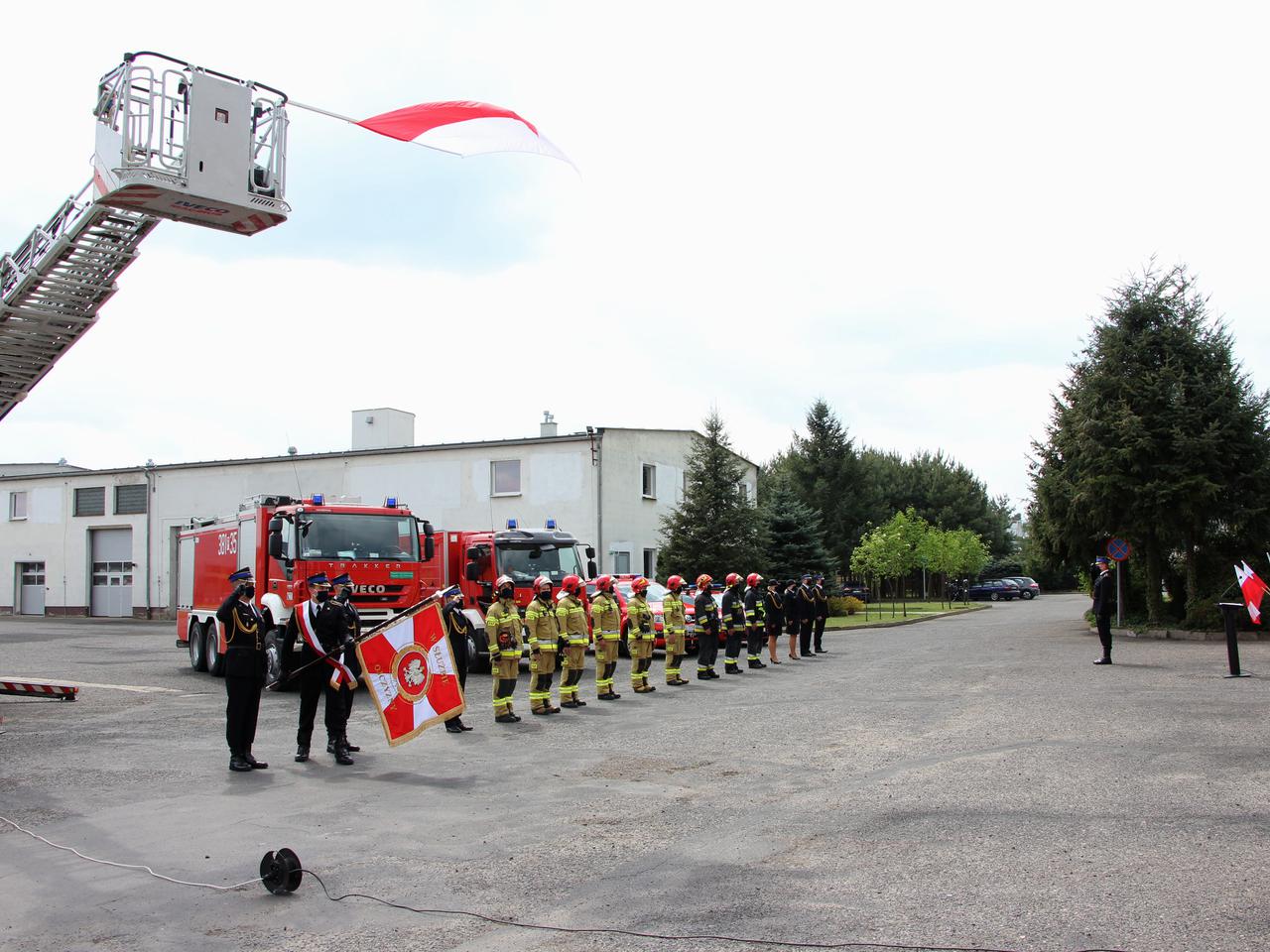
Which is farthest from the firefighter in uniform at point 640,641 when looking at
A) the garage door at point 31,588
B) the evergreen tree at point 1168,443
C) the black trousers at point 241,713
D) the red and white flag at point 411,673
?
the garage door at point 31,588

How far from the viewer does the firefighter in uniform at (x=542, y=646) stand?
13820mm

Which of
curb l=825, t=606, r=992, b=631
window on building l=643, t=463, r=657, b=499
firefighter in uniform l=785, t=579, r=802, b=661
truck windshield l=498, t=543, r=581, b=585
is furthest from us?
Answer: window on building l=643, t=463, r=657, b=499

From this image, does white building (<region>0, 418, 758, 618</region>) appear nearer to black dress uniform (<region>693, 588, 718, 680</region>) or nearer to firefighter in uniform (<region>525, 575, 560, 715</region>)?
black dress uniform (<region>693, 588, 718, 680</region>)

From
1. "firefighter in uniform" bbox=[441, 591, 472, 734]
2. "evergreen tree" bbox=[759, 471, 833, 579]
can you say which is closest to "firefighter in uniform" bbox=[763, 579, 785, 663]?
"firefighter in uniform" bbox=[441, 591, 472, 734]

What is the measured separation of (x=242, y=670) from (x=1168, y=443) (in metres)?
22.9

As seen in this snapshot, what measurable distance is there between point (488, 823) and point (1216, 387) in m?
23.9

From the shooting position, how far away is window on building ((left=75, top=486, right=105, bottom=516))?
149ft

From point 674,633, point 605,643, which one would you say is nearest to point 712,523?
point 674,633

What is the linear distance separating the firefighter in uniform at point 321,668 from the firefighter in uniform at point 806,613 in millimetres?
12649

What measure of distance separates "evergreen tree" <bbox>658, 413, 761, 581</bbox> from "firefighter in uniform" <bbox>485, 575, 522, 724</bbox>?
74.1 feet

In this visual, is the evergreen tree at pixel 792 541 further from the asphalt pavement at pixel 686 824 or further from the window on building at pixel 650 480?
the asphalt pavement at pixel 686 824

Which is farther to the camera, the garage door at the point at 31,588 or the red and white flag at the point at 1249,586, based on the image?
the garage door at the point at 31,588

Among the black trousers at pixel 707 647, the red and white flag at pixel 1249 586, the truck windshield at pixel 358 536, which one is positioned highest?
the truck windshield at pixel 358 536

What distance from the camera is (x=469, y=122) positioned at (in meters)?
10.5
